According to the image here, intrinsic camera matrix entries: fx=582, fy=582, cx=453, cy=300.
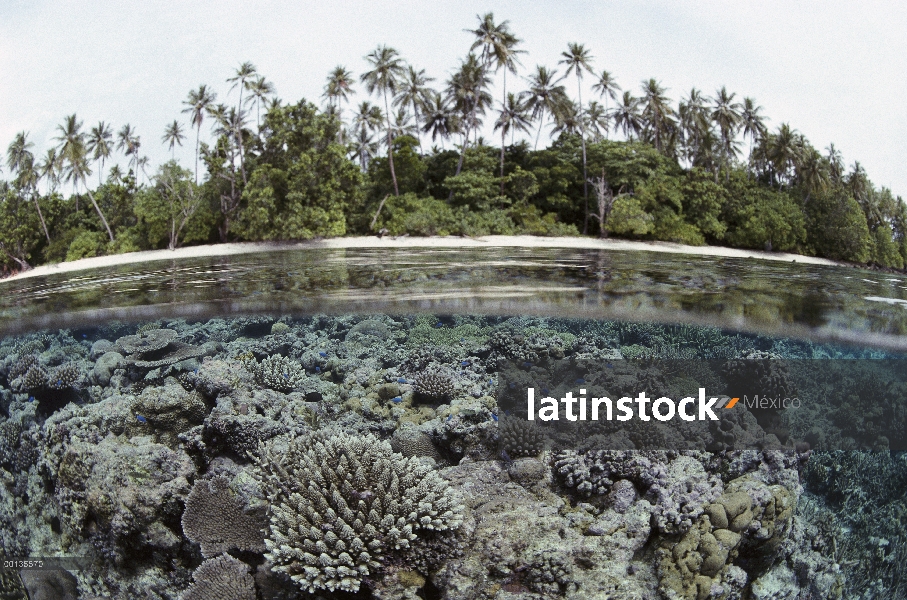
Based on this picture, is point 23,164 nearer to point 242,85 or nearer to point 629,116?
point 242,85

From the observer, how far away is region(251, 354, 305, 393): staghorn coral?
7.81 m

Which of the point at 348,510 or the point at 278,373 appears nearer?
the point at 348,510

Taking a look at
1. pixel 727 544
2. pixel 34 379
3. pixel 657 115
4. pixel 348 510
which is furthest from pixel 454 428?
pixel 657 115

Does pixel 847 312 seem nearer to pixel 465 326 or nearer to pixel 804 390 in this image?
pixel 804 390

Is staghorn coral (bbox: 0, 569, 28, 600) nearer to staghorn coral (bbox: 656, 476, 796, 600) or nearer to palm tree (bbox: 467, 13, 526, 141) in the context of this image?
staghorn coral (bbox: 656, 476, 796, 600)

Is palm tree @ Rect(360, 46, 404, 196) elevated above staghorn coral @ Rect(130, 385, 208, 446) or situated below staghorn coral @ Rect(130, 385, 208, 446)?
above

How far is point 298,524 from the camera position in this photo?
528 centimetres

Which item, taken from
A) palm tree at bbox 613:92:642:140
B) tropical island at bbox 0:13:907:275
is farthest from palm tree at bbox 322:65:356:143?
palm tree at bbox 613:92:642:140

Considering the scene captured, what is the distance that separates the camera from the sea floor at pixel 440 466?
5430 mm

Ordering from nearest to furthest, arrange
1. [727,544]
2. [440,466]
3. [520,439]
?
1. [727,544]
2. [520,439]
3. [440,466]

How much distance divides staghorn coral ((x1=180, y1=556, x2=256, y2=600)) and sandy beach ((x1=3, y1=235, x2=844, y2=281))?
20.9 feet

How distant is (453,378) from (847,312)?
625 cm

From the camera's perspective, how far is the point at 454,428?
6.72 metres

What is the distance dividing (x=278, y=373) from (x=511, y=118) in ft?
26.1
